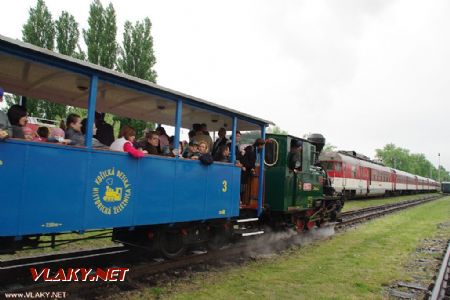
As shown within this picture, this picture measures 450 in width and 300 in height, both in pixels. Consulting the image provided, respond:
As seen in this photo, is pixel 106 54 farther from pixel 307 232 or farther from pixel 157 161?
pixel 157 161

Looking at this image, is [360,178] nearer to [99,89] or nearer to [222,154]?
[222,154]

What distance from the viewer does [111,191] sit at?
4.99 metres

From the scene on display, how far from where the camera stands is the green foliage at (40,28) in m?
27.7

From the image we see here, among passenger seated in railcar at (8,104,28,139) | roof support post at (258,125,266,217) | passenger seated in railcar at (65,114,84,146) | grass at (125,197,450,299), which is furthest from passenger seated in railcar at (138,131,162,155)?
roof support post at (258,125,266,217)

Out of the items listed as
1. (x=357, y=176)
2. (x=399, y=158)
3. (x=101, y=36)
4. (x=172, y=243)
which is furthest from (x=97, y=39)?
(x=399, y=158)

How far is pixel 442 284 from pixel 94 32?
29.2 m

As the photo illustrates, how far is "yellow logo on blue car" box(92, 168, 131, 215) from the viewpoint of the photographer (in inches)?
189

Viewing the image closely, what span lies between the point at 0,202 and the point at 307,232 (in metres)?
8.83

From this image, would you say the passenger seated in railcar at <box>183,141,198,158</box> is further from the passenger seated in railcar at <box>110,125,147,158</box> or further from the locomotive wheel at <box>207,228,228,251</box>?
the locomotive wheel at <box>207,228,228,251</box>

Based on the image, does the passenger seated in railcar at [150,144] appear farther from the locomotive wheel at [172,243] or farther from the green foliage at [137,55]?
the green foliage at [137,55]

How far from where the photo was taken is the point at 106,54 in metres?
29.2

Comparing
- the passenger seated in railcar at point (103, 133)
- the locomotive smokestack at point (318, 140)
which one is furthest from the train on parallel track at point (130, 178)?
the locomotive smokestack at point (318, 140)

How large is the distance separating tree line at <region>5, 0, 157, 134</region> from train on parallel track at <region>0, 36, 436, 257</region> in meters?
22.3

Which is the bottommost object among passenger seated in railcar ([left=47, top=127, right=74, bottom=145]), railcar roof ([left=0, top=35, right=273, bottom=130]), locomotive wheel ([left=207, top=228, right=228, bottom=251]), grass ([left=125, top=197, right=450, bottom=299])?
grass ([left=125, top=197, right=450, bottom=299])
